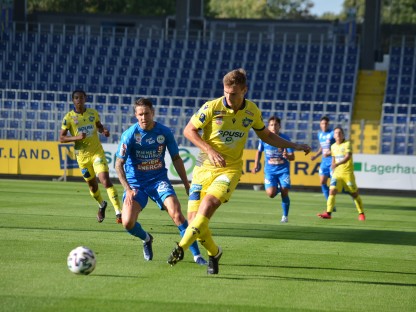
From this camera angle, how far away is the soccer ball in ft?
30.5

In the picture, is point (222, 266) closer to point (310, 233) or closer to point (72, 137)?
point (310, 233)

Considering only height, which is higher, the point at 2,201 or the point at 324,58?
the point at 324,58

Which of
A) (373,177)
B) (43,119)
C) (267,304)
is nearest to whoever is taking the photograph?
(267,304)

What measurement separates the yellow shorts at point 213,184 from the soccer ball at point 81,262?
1422 millimetres

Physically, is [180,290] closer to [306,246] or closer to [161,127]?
[161,127]

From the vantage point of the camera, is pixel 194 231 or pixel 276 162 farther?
pixel 276 162

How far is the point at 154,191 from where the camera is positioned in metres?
11.5

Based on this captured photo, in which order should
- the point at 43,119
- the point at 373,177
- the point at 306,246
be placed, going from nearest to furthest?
the point at 306,246 < the point at 373,177 < the point at 43,119

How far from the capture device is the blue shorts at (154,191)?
11.4m

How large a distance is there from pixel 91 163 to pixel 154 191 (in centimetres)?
667

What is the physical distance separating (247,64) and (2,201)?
78.7ft

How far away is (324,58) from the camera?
143 feet

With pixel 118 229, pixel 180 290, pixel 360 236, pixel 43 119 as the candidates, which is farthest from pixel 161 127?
pixel 43 119

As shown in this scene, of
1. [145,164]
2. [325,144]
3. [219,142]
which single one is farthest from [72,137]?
[325,144]
